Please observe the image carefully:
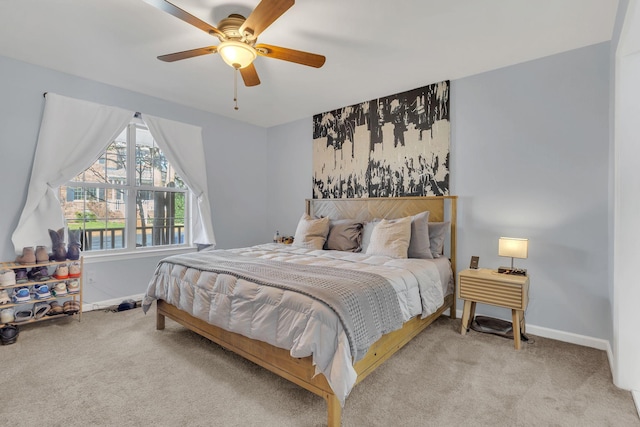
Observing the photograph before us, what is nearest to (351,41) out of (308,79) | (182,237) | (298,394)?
(308,79)

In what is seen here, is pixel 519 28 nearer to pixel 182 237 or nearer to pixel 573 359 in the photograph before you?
pixel 573 359

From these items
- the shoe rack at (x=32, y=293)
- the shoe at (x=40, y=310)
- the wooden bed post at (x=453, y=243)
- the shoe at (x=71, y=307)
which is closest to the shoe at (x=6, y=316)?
the shoe rack at (x=32, y=293)

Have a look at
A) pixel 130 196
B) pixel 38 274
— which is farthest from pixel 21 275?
pixel 130 196

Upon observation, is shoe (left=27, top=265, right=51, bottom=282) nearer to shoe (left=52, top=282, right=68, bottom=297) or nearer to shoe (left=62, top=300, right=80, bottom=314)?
shoe (left=52, top=282, right=68, bottom=297)

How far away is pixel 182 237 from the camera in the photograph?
4340 mm

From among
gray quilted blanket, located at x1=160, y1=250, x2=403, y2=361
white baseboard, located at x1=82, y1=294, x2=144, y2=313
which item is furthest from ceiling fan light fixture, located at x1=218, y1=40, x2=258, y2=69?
white baseboard, located at x1=82, y1=294, x2=144, y2=313

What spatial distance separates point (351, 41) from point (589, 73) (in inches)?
79.0

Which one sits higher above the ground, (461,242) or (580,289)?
(461,242)

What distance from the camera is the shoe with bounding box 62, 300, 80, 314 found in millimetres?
3010

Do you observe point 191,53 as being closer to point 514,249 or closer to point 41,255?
point 41,255

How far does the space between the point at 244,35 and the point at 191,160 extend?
246 cm

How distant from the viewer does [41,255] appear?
2.91 m

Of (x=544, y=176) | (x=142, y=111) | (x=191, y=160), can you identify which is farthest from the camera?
(x=191, y=160)

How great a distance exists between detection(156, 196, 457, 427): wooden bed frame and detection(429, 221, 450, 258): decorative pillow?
146 mm
